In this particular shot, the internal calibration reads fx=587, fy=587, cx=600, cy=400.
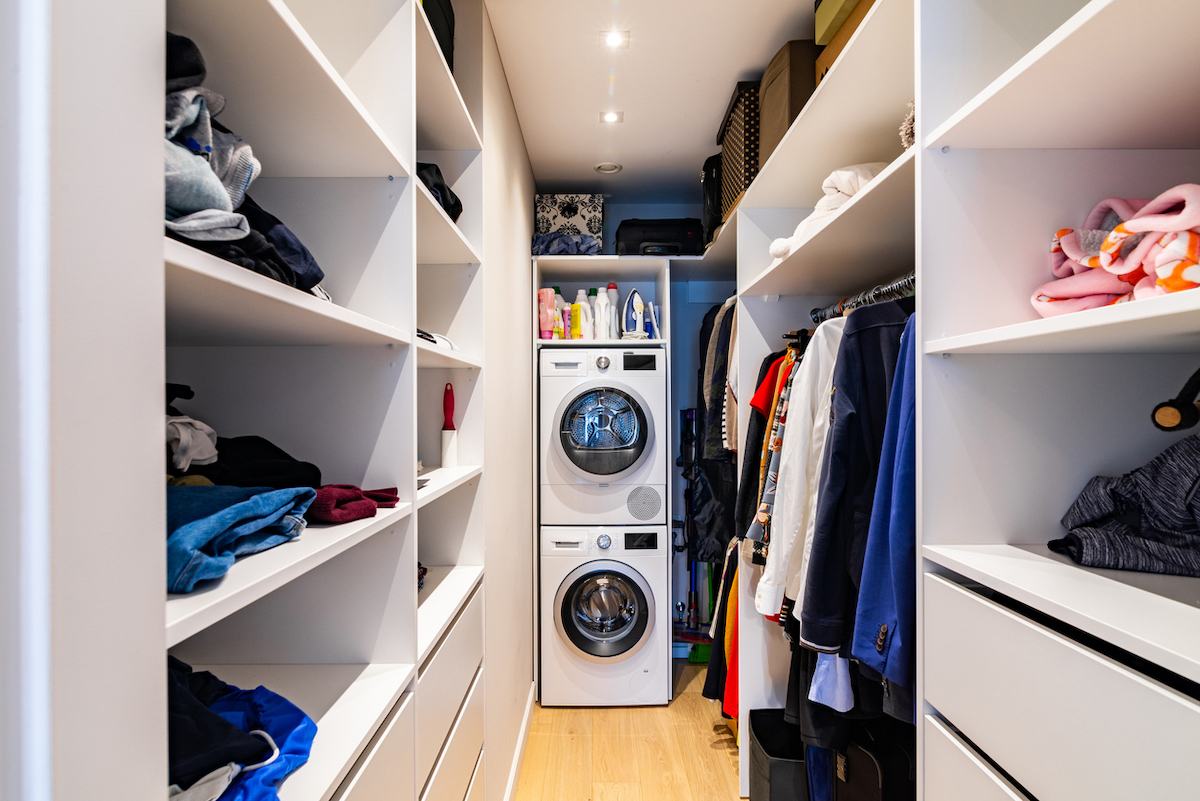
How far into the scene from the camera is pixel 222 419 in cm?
A: 106

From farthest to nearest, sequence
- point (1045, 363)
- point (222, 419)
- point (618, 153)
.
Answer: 1. point (618, 153)
2. point (222, 419)
3. point (1045, 363)

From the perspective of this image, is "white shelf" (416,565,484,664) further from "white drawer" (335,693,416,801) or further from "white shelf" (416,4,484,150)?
"white shelf" (416,4,484,150)

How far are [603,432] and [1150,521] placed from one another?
7.14ft

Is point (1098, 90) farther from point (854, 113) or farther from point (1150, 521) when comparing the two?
point (854, 113)

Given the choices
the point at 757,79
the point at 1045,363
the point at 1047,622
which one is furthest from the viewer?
the point at 757,79

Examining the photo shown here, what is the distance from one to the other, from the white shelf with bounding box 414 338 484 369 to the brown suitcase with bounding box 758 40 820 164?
1152 mm

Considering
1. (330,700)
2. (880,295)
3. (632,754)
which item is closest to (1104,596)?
(880,295)

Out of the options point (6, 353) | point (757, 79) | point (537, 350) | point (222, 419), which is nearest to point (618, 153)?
point (757, 79)

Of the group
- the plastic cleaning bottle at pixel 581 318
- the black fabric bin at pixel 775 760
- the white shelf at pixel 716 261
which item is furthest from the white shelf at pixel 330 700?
the plastic cleaning bottle at pixel 581 318

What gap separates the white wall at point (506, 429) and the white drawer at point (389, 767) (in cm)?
74

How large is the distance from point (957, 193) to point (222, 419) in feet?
4.33

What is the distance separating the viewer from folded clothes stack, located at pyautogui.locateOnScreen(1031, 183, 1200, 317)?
0.68 meters

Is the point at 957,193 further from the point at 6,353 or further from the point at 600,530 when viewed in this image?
the point at 600,530

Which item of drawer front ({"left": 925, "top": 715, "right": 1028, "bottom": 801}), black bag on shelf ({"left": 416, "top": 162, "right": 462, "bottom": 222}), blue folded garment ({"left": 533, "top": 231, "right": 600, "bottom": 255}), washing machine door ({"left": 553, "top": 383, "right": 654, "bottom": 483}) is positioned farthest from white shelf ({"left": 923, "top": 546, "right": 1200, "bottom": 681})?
blue folded garment ({"left": 533, "top": 231, "right": 600, "bottom": 255})
